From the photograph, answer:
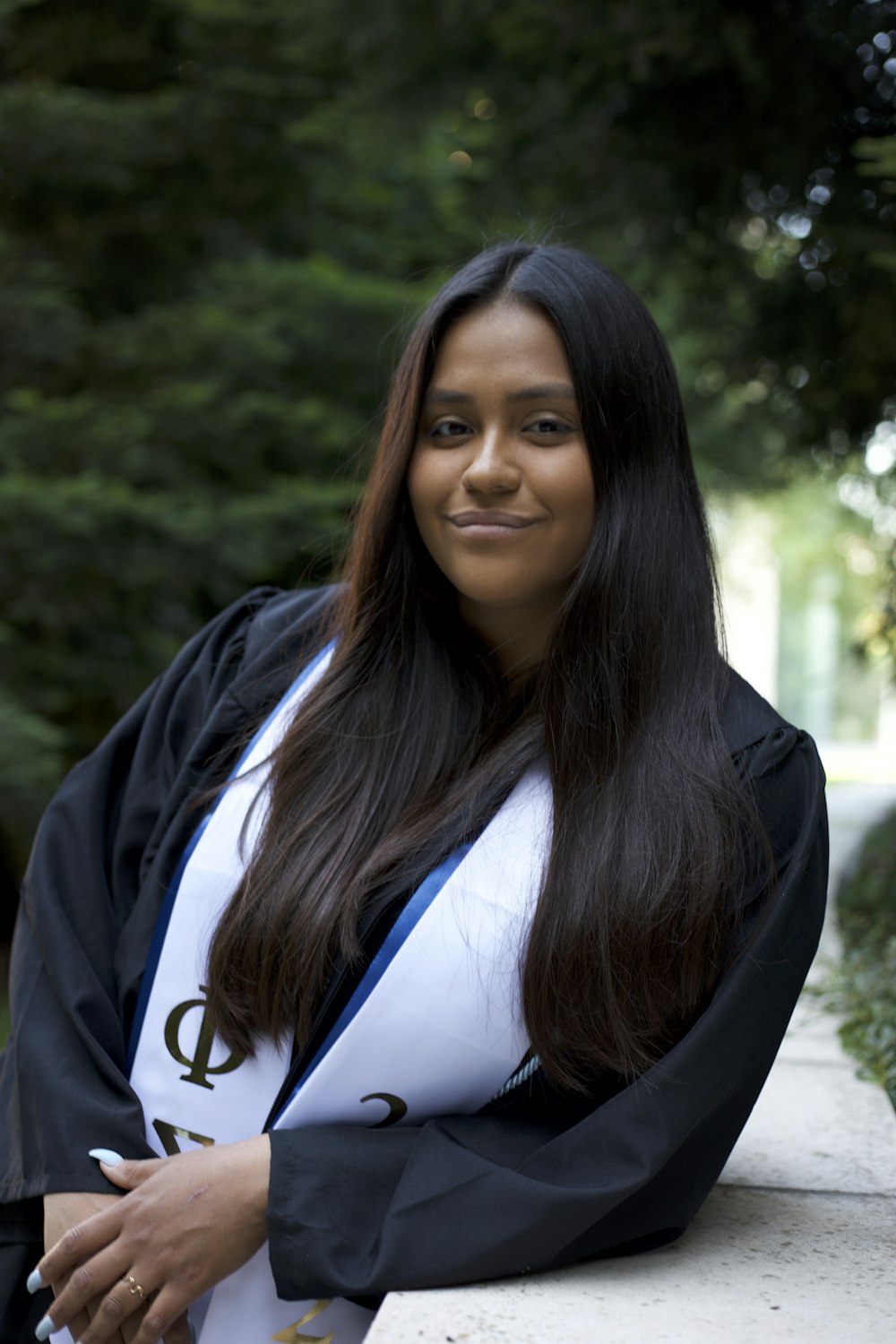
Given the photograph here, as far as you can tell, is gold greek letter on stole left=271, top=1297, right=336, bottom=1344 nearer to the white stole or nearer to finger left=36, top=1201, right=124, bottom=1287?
the white stole

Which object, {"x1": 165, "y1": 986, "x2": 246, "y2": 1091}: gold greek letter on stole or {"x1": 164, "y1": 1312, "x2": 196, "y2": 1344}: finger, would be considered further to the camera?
{"x1": 165, "y1": 986, "x2": 246, "y2": 1091}: gold greek letter on stole

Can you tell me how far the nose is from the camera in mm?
2143

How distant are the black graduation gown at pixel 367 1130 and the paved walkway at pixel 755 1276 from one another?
59 millimetres

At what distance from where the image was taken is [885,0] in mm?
3957

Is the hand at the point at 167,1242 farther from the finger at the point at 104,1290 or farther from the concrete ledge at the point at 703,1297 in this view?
the concrete ledge at the point at 703,1297

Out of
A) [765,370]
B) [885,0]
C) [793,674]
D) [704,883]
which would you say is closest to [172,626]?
[765,370]

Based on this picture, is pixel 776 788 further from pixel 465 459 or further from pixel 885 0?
pixel 885 0

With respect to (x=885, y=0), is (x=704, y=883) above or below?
below

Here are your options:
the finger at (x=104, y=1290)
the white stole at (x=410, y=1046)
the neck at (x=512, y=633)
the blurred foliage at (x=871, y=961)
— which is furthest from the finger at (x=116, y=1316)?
the blurred foliage at (x=871, y=961)

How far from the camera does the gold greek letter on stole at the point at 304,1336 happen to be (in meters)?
1.97

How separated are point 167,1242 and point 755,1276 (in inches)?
32.2

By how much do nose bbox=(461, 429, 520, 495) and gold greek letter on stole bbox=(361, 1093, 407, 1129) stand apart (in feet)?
3.02

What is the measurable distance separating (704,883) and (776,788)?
21 centimetres

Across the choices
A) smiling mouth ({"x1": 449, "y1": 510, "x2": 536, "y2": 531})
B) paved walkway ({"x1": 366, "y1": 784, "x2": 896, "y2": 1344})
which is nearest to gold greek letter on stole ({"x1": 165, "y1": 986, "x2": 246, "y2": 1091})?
paved walkway ({"x1": 366, "y1": 784, "x2": 896, "y2": 1344})
